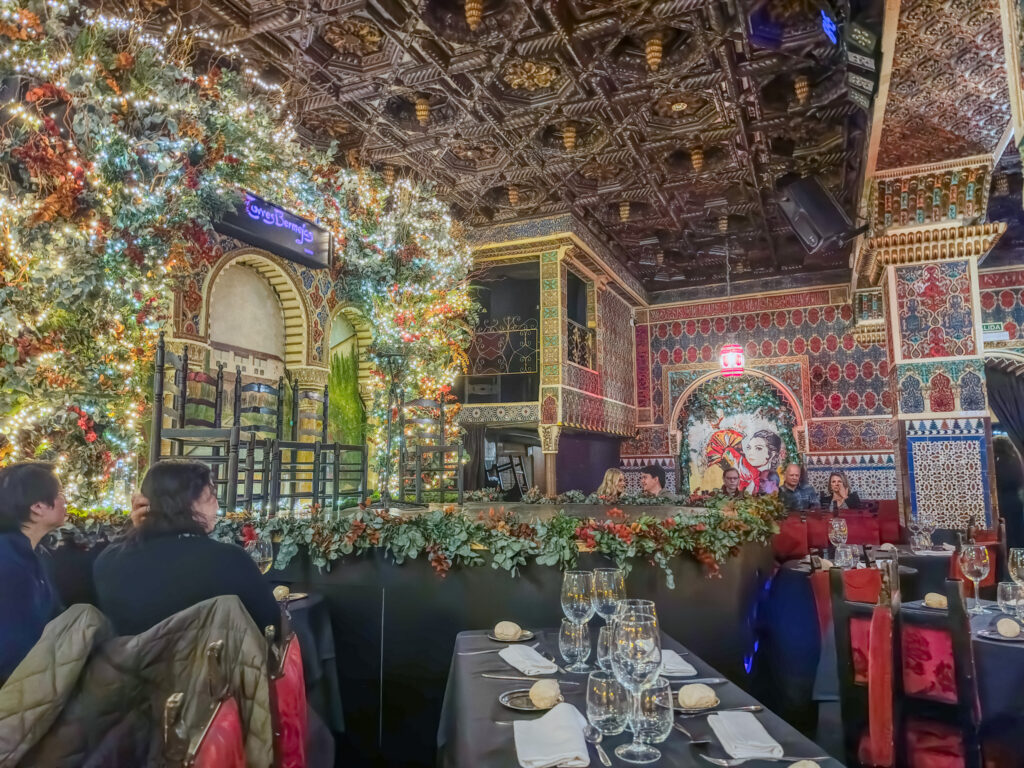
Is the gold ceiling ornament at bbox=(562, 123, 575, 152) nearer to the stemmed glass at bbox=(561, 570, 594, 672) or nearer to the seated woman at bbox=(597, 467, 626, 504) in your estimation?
the seated woman at bbox=(597, 467, 626, 504)

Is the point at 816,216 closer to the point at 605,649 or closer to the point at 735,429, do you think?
the point at 735,429

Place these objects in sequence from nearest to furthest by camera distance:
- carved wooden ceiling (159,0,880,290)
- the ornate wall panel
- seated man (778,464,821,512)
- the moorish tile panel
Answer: carved wooden ceiling (159,0,880,290) → the ornate wall panel → the moorish tile panel → seated man (778,464,821,512)

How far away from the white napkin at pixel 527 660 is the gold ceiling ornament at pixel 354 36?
16.9 ft

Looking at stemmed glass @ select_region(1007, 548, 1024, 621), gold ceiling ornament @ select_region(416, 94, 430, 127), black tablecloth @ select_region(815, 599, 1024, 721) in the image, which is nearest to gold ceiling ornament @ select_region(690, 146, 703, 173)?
gold ceiling ornament @ select_region(416, 94, 430, 127)

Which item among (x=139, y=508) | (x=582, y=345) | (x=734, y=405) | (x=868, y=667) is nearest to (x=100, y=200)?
(x=139, y=508)

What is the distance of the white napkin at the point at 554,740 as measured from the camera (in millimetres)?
1386

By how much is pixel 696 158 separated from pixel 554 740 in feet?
24.7

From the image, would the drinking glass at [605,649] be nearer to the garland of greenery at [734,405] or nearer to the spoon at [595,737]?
the spoon at [595,737]

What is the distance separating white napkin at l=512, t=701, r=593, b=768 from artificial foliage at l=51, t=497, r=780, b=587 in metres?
1.65

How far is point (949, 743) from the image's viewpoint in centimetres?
241

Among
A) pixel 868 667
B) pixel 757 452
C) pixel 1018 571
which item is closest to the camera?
pixel 868 667

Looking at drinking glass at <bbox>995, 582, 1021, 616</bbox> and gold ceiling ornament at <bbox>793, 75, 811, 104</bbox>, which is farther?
gold ceiling ornament at <bbox>793, 75, 811, 104</bbox>

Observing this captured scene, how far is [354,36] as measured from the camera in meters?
5.62

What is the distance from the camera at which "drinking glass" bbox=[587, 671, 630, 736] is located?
144 centimetres
